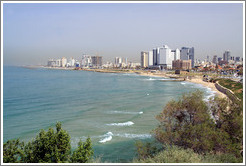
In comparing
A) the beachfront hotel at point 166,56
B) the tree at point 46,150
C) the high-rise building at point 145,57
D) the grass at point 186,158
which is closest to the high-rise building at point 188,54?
the beachfront hotel at point 166,56

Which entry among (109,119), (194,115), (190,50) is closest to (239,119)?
(194,115)

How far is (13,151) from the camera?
7492 mm

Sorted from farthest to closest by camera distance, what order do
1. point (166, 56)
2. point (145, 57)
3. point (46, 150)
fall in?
1. point (145, 57)
2. point (166, 56)
3. point (46, 150)

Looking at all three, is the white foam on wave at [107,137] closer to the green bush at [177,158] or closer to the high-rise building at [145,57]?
the green bush at [177,158]

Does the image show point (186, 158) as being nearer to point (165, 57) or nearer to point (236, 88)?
point (236, 88)

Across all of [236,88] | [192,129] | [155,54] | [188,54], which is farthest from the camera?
[188,54]

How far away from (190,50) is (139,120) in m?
151

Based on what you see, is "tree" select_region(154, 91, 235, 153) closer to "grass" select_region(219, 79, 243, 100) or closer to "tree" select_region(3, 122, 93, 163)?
"tree" select_region(3, 122, 93, 163)

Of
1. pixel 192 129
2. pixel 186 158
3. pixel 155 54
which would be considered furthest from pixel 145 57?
pixel 186 158

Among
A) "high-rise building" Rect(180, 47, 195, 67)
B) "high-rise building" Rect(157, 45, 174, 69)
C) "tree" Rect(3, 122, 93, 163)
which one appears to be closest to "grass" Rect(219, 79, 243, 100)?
"tree" Rect(3, 122, 93, 163)

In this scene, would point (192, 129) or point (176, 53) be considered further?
point (176, 53)

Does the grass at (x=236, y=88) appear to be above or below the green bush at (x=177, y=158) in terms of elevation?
below

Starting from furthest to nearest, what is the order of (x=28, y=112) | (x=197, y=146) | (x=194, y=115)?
(x=28, y=112), (x=194, y=115), (x=197, y=146)

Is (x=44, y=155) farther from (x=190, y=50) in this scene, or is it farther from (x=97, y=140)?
(x=190, y=50)
